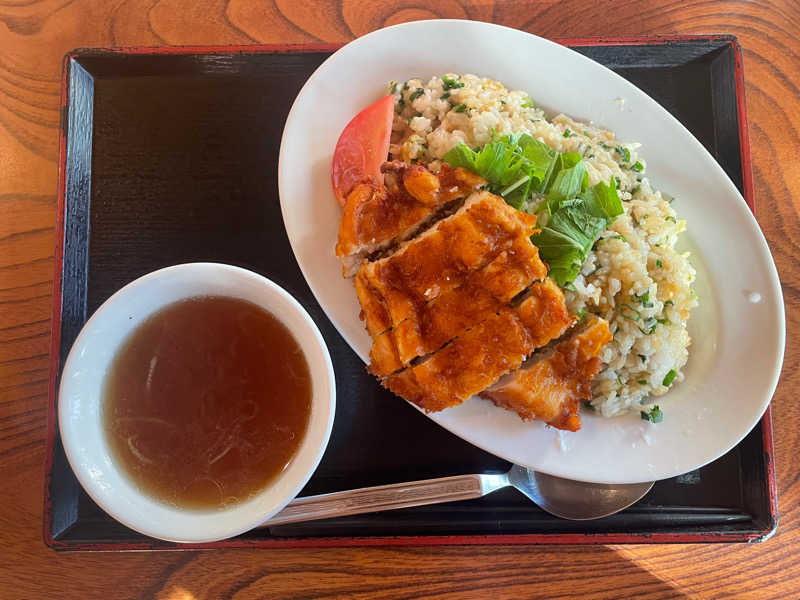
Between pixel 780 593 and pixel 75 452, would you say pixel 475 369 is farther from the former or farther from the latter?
pixel 780 593

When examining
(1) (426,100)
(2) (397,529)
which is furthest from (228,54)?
(2) (397,529)

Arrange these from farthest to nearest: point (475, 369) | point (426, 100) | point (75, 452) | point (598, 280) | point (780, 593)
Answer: point (780, 593)
point (426, 100)
point (598, 280)
point (475, 369)
point (75, 452)

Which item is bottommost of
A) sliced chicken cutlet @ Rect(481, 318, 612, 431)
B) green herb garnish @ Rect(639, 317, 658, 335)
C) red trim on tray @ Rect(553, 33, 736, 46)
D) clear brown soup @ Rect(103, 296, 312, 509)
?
clear brown soup @ Rect(103, 296, 312, 509)

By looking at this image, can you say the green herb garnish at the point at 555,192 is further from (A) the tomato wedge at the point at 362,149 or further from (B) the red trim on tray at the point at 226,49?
(B) the red trim on tray at the point at 226,49

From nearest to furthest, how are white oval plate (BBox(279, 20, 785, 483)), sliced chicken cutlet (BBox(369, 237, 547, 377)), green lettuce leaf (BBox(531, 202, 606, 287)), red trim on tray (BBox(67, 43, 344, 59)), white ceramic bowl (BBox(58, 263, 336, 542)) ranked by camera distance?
white ceramic bowl (BBox(58, 263, 336, 542)) < sliced chicken cutlet (BBox(369, 237, 547, 377)) < green lettuce leaf (BBox(531, 202, 606, 287)) < white oval plate (BBox(279, 20, 785, 483)) < red trim on tray (BBox(67, 43, 344, 59))

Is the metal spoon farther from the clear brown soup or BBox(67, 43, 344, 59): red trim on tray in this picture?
BBox(67, 43, 344, 59): red trim on tray

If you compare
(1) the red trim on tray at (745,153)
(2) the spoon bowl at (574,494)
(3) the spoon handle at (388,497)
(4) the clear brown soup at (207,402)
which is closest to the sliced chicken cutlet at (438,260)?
(4) the clear brown soup at (207,402)

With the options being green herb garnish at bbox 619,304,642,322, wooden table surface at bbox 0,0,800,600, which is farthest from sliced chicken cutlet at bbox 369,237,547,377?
wooden table surface at bbox 0,0,800,600

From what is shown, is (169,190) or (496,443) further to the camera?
(169,190)
